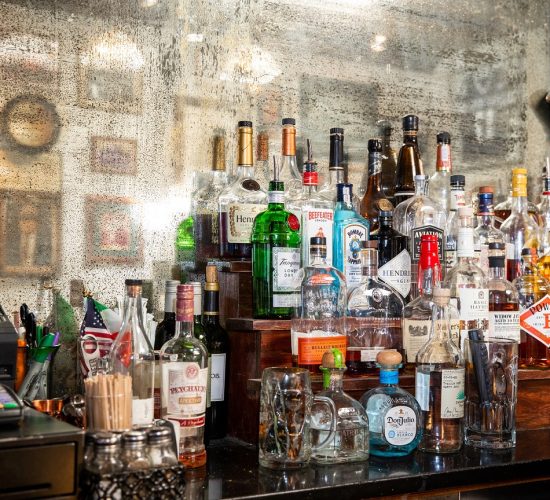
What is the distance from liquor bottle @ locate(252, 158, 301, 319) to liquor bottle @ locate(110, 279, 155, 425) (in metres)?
0.34

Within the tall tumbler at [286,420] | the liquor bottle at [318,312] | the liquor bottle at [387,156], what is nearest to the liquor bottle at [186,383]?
the tall tumbler at [286,420]

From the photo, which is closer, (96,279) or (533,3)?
(96,279)

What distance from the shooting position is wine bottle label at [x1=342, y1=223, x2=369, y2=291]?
198 centimetres

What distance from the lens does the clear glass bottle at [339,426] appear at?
1.64 meters

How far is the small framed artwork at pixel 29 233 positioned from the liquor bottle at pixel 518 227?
130 centimetres

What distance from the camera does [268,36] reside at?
2.25m

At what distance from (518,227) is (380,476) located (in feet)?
3.91

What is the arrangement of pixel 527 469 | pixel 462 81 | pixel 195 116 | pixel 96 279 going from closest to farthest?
pixel 527 469 < pixel 96 279 < pixel 195 116 < pixel 462 81

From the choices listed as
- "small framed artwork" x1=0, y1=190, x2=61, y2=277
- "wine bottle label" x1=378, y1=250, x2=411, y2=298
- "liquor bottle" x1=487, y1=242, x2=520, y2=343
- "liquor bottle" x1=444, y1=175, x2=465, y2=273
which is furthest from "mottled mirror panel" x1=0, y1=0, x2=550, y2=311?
"liquor bottle" x1=487, y1=242, x2=520, y2=343

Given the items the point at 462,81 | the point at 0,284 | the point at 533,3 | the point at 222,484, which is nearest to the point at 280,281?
the point at 222,484

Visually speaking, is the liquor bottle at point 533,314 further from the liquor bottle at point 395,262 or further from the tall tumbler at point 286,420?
the tall tumbler at point 286,420

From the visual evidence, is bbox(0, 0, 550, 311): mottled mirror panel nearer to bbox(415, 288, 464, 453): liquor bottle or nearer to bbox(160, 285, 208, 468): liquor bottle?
bbox(160, 285, 208, 468): liquor bottle

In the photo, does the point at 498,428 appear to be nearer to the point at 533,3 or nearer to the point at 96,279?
the point at 96,279

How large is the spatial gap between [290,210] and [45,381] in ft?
2.41
